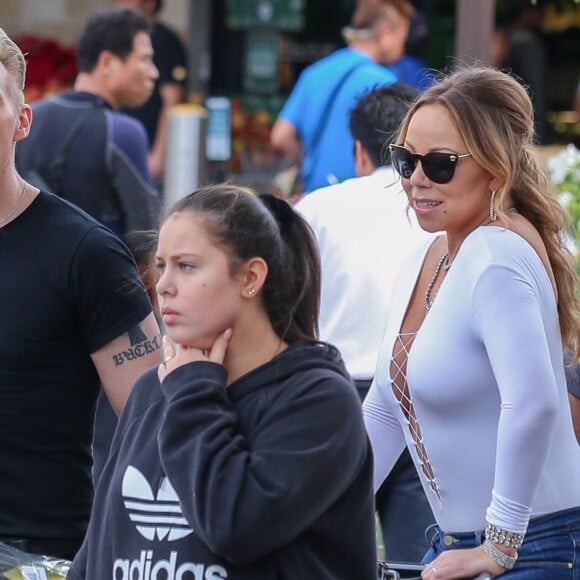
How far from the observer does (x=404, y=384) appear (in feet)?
10.1

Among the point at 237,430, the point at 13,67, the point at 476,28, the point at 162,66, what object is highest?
the point at 13,67

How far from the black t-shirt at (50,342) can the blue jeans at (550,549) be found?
91cm

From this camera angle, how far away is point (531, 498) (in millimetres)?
2729

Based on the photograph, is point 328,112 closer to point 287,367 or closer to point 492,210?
point 492,210

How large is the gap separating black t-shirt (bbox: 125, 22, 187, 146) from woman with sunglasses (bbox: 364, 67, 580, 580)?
6.34 metres

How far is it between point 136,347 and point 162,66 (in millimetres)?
6768

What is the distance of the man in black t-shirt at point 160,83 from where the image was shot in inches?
365

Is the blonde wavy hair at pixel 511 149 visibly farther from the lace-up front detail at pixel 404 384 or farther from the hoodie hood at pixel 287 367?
the hoodie hood at pixel 287 367

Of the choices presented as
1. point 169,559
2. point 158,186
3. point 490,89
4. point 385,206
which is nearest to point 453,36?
point 158,186

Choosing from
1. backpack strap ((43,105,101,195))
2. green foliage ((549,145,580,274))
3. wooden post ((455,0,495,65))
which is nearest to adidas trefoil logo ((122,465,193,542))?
green foliage ((549,145,580,274))

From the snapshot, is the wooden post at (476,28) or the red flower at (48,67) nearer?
the wooden post at (476,28)

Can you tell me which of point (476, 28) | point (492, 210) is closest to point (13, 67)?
point (492, 210)

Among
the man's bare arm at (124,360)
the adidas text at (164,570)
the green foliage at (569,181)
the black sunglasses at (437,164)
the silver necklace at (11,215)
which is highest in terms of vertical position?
the black sunglasses at (437,164)

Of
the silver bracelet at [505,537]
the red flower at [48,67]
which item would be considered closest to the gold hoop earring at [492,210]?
the silver bracelet at [505,537]
